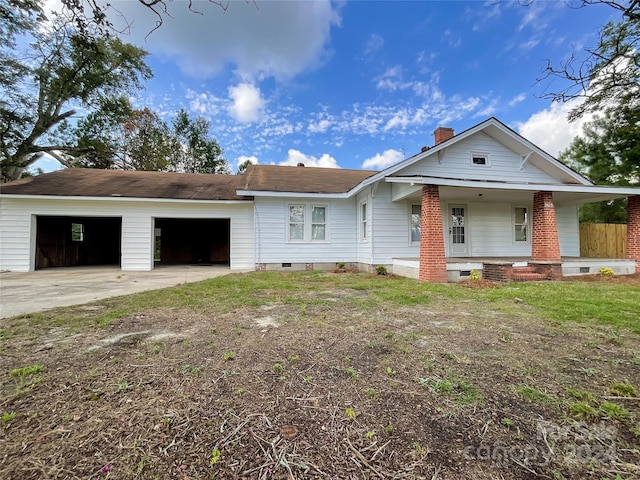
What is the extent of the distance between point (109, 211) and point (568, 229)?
18.0 meters

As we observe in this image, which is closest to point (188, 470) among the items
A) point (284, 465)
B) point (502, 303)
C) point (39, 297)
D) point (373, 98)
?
point (284, 465)

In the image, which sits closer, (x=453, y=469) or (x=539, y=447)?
(x=453, y=469)

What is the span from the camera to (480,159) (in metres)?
10.7

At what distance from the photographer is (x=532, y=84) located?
384 cm

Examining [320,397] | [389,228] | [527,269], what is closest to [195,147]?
[389,228]

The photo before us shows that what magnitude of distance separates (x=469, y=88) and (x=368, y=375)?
14594mm

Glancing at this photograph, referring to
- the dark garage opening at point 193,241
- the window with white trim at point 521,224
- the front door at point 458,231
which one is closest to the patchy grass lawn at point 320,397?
the front door at point 458,231

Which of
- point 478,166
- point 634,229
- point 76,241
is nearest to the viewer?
point 634,229

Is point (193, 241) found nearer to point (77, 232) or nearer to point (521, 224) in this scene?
point (77, 232)

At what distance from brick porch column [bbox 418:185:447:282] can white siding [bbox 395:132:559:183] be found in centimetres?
216

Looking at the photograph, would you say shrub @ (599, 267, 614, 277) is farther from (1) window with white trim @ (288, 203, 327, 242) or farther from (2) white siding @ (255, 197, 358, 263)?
(1) window with white trim @ (288, 203, 327, 242)

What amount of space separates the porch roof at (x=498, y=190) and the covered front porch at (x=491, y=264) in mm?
2154

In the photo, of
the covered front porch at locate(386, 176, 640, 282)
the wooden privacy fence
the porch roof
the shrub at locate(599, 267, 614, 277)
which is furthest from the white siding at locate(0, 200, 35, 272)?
the wooden privacy fence

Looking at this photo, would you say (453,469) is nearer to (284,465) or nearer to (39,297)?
(284,465)
